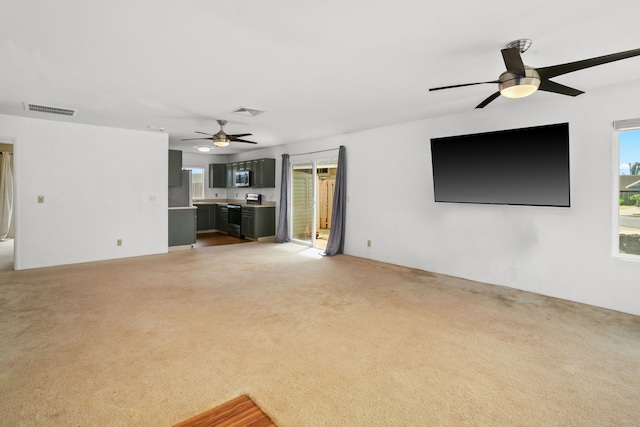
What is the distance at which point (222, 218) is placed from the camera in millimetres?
9766

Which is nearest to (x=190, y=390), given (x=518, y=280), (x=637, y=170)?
(x=518, y=280)

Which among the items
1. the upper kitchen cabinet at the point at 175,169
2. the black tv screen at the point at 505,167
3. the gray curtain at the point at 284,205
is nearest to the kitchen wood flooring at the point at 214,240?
the gray curtain at the point at 284,205

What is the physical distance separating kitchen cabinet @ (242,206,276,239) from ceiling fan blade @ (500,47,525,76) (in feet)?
21.5

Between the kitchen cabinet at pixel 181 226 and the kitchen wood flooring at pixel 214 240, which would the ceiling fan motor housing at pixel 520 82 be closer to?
the kitchen cabinet at pixel 181 226

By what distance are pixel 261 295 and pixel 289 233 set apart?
421 cm

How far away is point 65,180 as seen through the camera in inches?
221

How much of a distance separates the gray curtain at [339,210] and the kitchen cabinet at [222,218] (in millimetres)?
4045

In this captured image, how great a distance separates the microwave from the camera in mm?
9008

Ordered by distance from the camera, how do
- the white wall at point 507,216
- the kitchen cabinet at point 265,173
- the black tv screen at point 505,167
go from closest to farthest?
the white wall at point 507,216, the black tv screen at point 505,167, the kitchen cabinet at point 265,173

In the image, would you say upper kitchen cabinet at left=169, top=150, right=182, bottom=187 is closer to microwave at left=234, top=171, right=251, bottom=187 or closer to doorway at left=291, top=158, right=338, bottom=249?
microwave at left=234, top=171, right=251, bottom=187

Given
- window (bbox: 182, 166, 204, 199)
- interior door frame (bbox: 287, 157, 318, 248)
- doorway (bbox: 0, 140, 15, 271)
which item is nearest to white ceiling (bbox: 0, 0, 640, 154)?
interior door frame (bbox: 287, 157, 318, 248)

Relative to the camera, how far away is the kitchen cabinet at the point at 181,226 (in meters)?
7.07

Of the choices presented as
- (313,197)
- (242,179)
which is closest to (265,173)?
(242,179)

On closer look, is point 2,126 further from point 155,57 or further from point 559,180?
point 559,180
